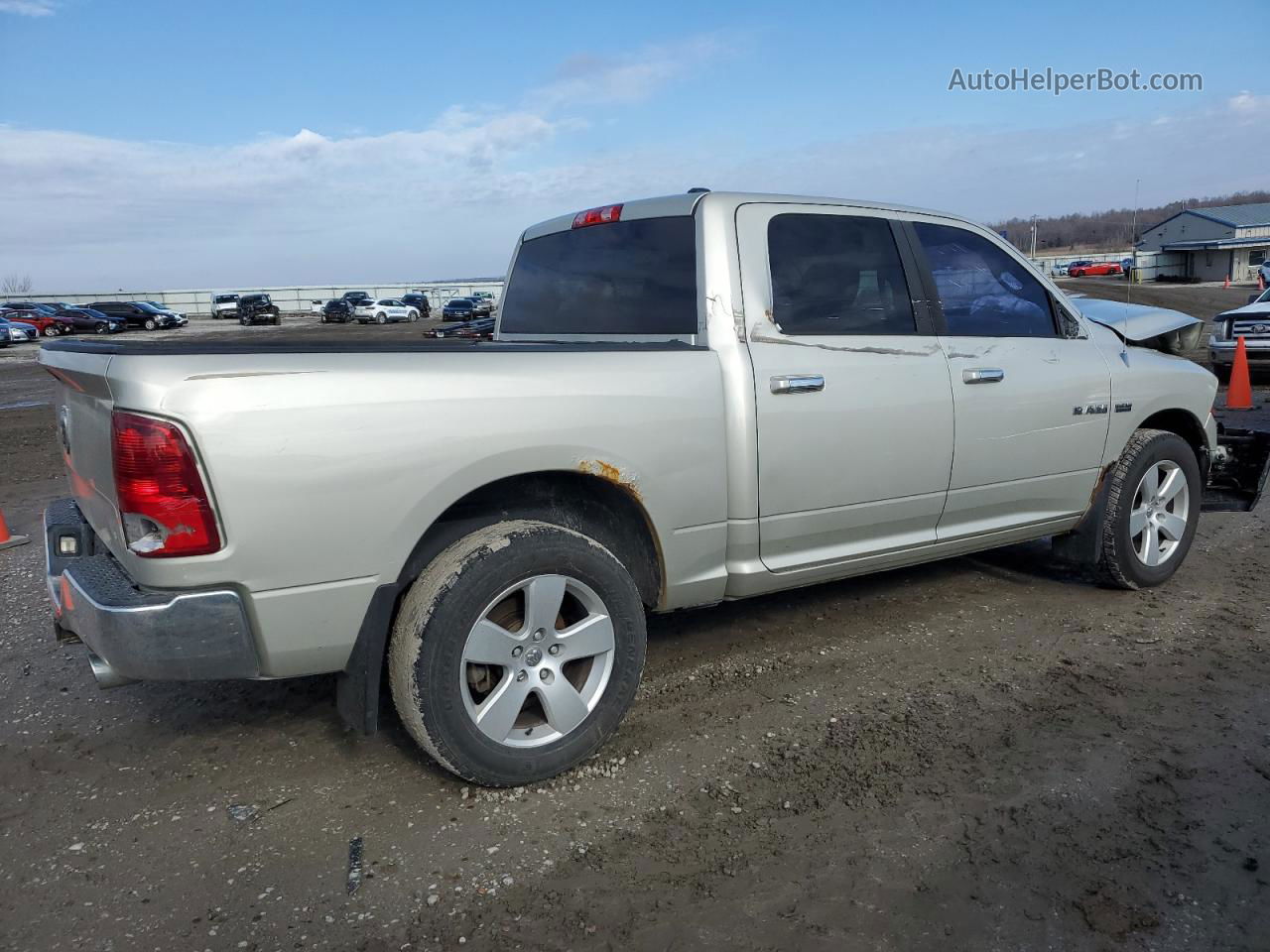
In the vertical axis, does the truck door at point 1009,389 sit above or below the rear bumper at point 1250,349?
above

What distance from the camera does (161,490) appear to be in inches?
92.4

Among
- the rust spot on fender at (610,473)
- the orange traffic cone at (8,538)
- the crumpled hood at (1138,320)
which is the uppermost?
the crumpled hood at (1138,320)

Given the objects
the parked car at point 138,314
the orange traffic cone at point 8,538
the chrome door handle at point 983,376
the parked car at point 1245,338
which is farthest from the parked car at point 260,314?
the chrome door handle at point 983,376

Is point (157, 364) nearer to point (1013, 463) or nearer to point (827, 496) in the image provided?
point (827, 496)

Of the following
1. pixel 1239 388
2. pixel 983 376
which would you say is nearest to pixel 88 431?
pixel 983 376

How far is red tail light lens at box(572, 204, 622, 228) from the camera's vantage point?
151 inches

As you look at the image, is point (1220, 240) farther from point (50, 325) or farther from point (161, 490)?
point (161, 490)

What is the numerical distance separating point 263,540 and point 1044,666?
10.1 ft

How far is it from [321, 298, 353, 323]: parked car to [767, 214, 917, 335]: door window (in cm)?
5168

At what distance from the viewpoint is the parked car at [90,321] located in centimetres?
4531

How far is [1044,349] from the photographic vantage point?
4164 millimetres

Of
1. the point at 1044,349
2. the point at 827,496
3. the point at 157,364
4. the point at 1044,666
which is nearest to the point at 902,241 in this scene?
the point at 1044,349

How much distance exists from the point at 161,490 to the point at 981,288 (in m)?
3.38

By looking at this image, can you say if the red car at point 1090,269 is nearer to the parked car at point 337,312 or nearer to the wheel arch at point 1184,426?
the parked car at point 337,312
